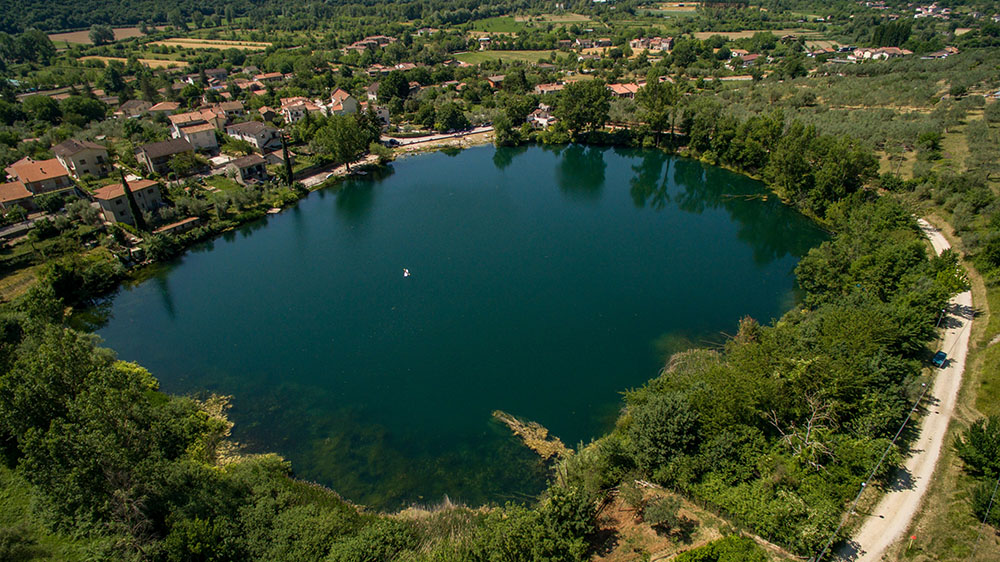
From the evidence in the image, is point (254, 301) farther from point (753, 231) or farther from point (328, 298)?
point (753, 231)

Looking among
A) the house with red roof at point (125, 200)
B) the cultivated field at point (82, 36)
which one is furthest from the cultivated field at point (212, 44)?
the house with red roof at point (125, 200)

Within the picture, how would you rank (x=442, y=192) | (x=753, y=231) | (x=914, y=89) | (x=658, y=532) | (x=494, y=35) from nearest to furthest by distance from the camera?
(x=658, y=532), (x=753, y=231), (x=442, y=192), (x=914, y=89), (x=494, y=35)

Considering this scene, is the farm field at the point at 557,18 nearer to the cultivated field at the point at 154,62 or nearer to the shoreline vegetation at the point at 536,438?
the cultivated field at the point at 154,62

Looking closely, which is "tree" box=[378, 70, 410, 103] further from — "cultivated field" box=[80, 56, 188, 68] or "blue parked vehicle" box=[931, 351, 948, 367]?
"blue parked vehicle" box=[931, 351, 948, 367]

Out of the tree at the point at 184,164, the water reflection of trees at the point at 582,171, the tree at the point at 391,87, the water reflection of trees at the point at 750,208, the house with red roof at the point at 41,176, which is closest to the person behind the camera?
the water reflection of trees at the point at 750,208

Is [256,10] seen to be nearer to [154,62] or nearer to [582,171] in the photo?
[154,62]

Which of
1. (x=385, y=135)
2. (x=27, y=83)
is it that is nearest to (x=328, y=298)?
(x=385, y=135)
